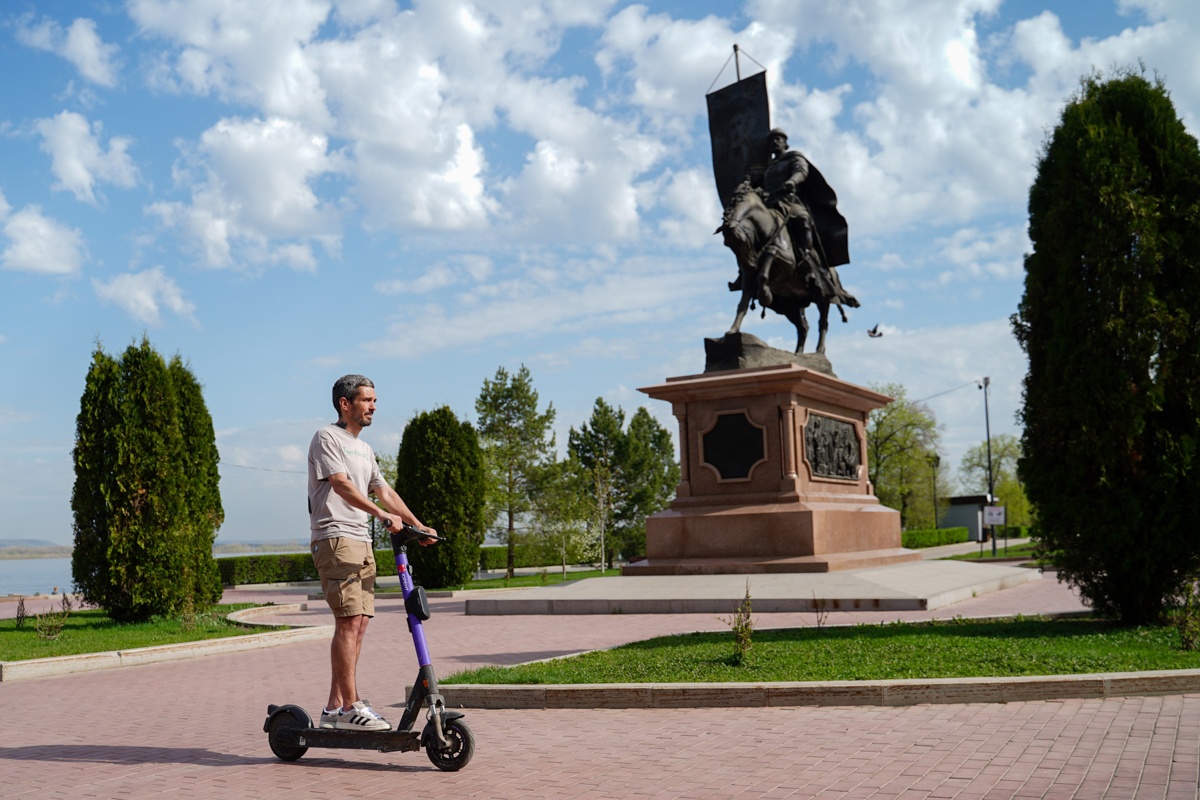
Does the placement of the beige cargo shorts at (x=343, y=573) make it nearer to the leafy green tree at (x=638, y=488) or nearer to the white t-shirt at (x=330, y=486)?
the white t-shirt at (x=330, y=486)

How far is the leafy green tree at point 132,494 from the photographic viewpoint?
17.3 metres

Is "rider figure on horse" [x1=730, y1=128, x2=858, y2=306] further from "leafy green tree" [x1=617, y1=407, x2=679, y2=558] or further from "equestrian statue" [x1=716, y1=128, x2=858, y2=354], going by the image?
"leafy green tree" [x1=617, y1=407, x2=679, y2=558]

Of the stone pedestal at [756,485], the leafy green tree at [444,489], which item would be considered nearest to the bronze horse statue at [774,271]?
the stone pedestal at [756,485]

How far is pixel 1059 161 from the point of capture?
36.8ft

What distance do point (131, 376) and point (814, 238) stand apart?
13.7m

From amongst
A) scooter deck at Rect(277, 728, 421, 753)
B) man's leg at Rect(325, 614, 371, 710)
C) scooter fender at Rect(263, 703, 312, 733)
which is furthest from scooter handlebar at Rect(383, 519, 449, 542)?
scooter fender at Rect(263, 703, 312, 733)

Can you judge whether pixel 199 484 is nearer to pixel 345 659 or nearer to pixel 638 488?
pixel 345 659

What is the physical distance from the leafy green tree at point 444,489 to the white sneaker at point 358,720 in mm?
20014

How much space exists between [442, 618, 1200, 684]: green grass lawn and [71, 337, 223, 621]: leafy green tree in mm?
9906

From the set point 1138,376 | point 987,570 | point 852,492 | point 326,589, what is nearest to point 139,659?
point 326,589

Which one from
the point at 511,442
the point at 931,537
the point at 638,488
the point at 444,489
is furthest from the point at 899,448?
the point at 444,489

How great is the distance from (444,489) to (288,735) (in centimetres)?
2083

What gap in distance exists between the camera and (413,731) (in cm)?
597

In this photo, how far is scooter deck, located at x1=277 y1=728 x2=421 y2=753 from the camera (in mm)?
5859
